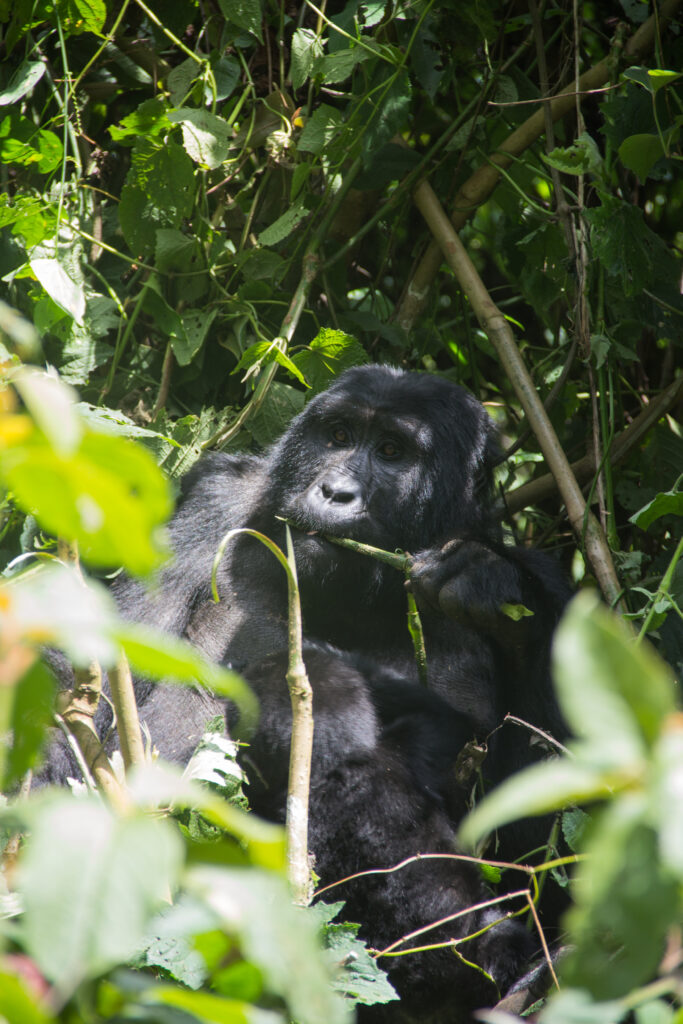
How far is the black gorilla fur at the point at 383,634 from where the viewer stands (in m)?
2.25

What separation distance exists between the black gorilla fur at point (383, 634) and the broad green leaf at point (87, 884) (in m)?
1.83

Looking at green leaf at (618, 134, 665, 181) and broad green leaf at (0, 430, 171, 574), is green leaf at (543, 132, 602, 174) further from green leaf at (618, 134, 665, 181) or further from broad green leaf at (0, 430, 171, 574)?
broad green leaf at (0, 430, 171, 574)

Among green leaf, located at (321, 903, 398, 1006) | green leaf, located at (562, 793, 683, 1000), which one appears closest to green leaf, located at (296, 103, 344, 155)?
green leaf, located at (321, 903, 398, 1006)

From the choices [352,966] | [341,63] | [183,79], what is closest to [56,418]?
[352,966]

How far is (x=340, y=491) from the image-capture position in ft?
8.63

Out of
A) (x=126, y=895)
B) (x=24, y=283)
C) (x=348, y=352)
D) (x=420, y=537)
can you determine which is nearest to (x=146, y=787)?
(x=126, y=895)

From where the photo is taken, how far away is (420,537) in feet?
9.23

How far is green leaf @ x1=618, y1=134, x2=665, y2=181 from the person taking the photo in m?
2.73

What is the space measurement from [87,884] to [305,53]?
322cm

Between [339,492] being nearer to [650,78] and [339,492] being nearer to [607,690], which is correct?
[650,78]

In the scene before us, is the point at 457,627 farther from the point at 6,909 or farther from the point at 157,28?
the point at 157,28

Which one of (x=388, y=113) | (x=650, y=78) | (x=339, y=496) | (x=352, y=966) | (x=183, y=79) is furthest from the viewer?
(x=183, y=79)

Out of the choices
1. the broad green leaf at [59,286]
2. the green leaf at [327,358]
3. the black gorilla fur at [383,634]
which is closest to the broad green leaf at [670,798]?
the black gorilla fur at [383,634]

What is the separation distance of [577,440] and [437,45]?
1.54m
